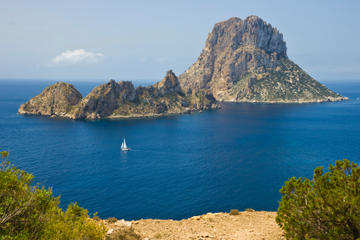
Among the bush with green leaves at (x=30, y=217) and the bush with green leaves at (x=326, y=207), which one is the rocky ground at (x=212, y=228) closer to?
the bush with green leaves at (x=30, y=217)

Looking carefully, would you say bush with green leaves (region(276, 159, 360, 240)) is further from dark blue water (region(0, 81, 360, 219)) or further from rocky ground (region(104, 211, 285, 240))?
dark blue water (region(0, 81, 360, 219))

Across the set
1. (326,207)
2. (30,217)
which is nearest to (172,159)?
(30,217)

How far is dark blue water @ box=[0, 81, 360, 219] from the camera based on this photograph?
70.1 m

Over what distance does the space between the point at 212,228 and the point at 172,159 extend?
2780 inches

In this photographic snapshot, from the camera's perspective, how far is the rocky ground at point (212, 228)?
33.1 meters

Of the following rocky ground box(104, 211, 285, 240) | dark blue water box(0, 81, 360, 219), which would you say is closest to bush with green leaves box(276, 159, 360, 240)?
rocky ground box(104, 211, 285, 240)

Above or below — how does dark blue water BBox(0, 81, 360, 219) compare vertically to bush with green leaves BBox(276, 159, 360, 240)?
below

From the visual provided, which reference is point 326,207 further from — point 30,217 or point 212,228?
point 30,217

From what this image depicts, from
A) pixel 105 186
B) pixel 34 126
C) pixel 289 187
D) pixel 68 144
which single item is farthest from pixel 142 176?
pixel 34 126

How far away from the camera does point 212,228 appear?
37.3m

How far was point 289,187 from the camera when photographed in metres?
27.2

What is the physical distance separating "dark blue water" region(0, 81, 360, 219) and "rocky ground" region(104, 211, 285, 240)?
21.6 meters

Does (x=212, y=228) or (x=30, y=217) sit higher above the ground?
(x=30, y=217)

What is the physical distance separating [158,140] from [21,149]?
62.1m
